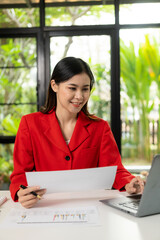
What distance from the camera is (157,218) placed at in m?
1.09

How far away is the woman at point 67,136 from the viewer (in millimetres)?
1612

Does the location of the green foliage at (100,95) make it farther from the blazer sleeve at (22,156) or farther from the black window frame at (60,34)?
the blazer sleeve at (22,156)

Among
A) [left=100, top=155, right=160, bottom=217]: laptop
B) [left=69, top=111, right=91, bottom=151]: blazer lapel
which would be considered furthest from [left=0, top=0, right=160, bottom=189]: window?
[left=100, top=155, right=160, bottom=217]: laptop

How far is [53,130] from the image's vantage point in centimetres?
170

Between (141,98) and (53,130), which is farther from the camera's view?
(141,98)

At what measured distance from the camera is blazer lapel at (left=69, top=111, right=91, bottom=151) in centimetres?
168

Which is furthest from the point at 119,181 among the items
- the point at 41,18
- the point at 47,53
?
the point at 41,18

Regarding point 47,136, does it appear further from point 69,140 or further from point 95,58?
point 95,58

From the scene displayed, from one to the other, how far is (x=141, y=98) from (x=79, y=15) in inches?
60.8

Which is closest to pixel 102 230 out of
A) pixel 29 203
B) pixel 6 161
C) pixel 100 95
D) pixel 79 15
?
pixel 29 203

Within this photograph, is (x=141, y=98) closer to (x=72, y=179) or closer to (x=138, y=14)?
(x=138, y=14)

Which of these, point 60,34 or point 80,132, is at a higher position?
point 60,34

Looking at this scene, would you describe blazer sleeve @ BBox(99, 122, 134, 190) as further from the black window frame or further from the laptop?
the black window frame

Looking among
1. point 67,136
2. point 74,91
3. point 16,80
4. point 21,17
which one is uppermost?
point 21,17
